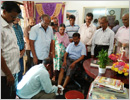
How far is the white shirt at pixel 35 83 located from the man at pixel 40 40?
22.8 inches

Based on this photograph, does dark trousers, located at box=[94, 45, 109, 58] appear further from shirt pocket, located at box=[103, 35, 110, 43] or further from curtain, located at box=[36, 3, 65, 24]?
curtain, located at box=[36, 3, 65, 24]

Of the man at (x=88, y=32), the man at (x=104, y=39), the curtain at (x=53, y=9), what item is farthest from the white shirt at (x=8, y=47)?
the curtain at (x=53, y=9)

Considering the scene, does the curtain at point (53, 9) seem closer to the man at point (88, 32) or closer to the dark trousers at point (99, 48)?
the man at point (88, 32)

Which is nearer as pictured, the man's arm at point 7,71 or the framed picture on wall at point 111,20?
the man's arm at point 7,71

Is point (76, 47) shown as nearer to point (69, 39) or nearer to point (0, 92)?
point (69, 39)

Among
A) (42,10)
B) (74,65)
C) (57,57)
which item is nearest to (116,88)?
(74,65)

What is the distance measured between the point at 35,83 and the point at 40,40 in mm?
816

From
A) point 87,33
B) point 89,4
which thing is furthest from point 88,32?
point 89,4

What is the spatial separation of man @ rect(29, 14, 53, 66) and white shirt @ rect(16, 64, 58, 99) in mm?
579

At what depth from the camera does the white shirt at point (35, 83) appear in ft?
4.68

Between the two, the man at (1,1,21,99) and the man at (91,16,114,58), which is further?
the man at (91,16,114,58)

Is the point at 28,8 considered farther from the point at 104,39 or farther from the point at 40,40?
the point at 104,39

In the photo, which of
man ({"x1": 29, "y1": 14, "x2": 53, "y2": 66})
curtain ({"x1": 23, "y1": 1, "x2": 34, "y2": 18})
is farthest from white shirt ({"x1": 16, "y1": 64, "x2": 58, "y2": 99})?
curtain ({"x1": 23, "y1": 1, "x2": 34, "y2": 18})

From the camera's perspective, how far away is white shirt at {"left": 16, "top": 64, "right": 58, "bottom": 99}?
4.68 ft
